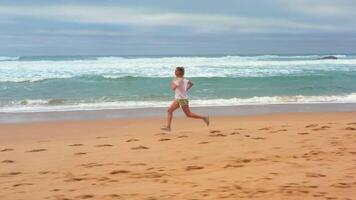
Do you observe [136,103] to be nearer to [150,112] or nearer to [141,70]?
[150,112]

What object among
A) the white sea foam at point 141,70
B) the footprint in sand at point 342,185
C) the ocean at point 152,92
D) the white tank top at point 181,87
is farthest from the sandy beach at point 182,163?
the white sea foam at point 141,70

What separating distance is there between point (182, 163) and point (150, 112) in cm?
745

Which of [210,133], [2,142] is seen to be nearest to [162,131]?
[210,133]

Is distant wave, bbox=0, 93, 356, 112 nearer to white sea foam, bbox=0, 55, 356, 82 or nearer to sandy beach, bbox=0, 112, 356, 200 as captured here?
sandy beach, bbox=0, 112, 356, 200

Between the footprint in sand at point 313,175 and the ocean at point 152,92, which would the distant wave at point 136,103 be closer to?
the ocean at point 152,92

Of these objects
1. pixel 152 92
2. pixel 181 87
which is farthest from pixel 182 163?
pixel 152 92

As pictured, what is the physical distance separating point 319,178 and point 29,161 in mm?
3791

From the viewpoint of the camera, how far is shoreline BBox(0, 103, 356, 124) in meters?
12.4

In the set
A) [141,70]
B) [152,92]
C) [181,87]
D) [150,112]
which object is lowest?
[150,112]

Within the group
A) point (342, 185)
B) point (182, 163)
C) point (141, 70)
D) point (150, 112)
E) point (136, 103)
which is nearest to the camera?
point (342, 185)

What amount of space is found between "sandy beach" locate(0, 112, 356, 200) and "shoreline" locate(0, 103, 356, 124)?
226 cm

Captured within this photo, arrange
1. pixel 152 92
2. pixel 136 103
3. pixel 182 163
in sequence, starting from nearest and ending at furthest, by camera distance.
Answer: pixel 182 163, pixel 136 103, pixel 152 92

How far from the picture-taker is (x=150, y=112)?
13664 mm

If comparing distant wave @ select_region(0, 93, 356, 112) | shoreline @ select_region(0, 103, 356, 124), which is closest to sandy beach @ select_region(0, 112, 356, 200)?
shoreline @ select_region(0, 103, 356, 124)
